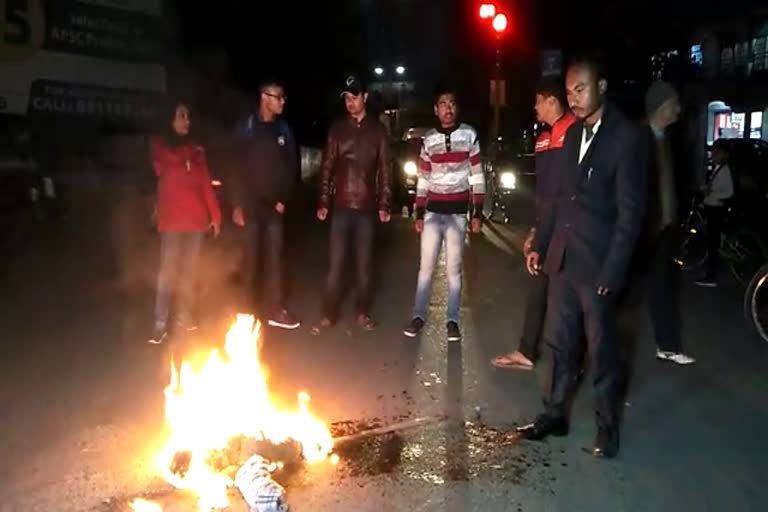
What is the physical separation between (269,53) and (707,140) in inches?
762

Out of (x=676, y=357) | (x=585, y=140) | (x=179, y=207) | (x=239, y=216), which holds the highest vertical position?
(x=585, y=140)

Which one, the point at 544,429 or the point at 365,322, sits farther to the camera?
the point at 365,322

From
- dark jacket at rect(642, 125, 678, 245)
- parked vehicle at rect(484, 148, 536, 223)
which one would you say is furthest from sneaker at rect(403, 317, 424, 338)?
parked vehicle at rect(484, 148, 536, 223)

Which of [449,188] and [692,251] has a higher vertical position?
[449,188]

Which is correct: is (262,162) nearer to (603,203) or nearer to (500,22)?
(603,203)

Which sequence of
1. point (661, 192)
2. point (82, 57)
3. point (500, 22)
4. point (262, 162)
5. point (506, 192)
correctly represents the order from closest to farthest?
1. point (661, 192)
2. point (262, 162)
3. point (500, 22)
4. point (82, 57)
5. point (506, 192)

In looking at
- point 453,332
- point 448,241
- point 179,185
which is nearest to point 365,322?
point 453,332

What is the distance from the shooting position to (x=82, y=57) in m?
17.7

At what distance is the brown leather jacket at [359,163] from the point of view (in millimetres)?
8039

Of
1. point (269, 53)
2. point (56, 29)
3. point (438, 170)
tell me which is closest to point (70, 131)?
point (56, 29)

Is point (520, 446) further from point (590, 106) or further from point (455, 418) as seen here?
point (590, 106)

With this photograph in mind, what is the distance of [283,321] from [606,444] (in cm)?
399

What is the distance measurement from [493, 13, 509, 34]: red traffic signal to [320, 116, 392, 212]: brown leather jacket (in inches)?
331

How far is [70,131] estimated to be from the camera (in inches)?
704
